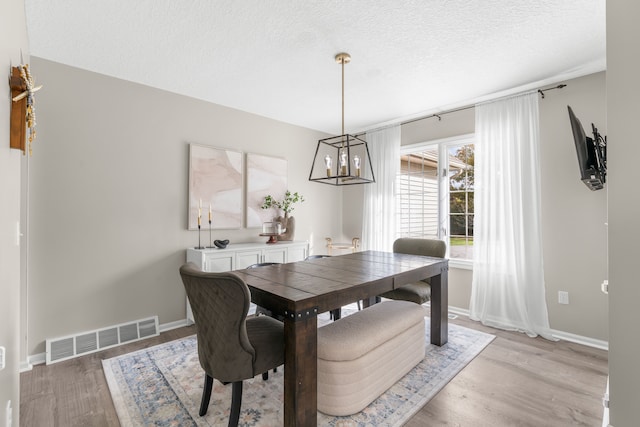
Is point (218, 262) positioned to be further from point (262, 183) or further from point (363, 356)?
point (363, 356)

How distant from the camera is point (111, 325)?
2898 millimetres

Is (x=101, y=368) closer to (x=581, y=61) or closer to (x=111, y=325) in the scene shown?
(x=111, y=325)

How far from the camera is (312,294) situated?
1.71 meters

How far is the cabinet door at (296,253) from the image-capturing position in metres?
3.91

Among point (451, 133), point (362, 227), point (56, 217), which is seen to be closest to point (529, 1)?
point (451, 133)

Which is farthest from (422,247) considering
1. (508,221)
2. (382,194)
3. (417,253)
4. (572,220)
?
(572,220)

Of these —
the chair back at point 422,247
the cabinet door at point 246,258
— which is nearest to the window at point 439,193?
the chair back at point 422,247

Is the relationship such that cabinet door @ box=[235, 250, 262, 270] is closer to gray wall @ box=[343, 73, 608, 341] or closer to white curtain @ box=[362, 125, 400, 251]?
white curtain @ box=[362, 125, 400, 251]

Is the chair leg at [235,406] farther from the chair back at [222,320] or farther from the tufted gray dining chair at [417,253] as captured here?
the tufted gray dining chair at [417,253]

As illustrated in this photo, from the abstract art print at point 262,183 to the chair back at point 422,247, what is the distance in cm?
178

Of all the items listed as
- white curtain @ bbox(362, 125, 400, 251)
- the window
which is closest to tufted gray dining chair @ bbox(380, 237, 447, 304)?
the window

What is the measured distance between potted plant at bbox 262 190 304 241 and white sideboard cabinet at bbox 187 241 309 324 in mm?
191

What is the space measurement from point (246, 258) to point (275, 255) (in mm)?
420

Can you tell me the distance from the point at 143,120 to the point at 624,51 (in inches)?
141
